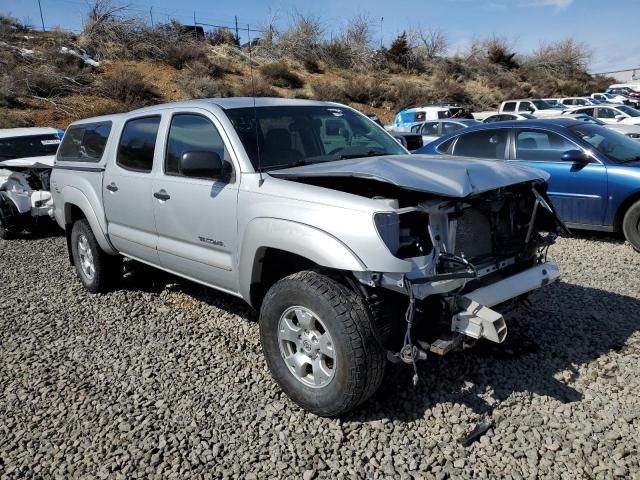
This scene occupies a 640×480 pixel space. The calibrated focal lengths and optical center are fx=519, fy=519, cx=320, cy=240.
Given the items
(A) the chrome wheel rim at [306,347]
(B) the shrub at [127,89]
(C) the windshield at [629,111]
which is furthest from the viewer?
(B) the shrub at [127,89]

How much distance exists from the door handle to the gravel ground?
1.18 meters

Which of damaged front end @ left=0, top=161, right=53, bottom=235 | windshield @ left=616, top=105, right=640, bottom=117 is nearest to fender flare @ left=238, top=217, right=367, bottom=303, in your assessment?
damaged front end @ left=0, top=161, right=53, bottom=235

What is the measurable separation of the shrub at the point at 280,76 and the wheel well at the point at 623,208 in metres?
27.9

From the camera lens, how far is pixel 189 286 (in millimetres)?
5613

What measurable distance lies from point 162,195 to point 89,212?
149 cm

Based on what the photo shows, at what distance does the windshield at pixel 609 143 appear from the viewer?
6.66 m

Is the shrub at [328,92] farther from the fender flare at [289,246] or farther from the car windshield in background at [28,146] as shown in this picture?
the fender flare at [289,246]

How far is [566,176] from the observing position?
6.75 meters

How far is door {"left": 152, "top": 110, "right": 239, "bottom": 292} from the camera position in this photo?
3.63 m

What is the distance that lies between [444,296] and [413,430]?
31.9 inches

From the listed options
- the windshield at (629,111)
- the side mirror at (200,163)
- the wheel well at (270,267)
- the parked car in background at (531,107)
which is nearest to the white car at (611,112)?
the windshield at (629,111)

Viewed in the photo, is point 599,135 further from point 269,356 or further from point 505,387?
point 269,356

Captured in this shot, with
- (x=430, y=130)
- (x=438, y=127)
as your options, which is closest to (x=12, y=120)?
(x=430, y=130)

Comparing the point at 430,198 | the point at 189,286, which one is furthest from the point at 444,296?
the point at 189,286
